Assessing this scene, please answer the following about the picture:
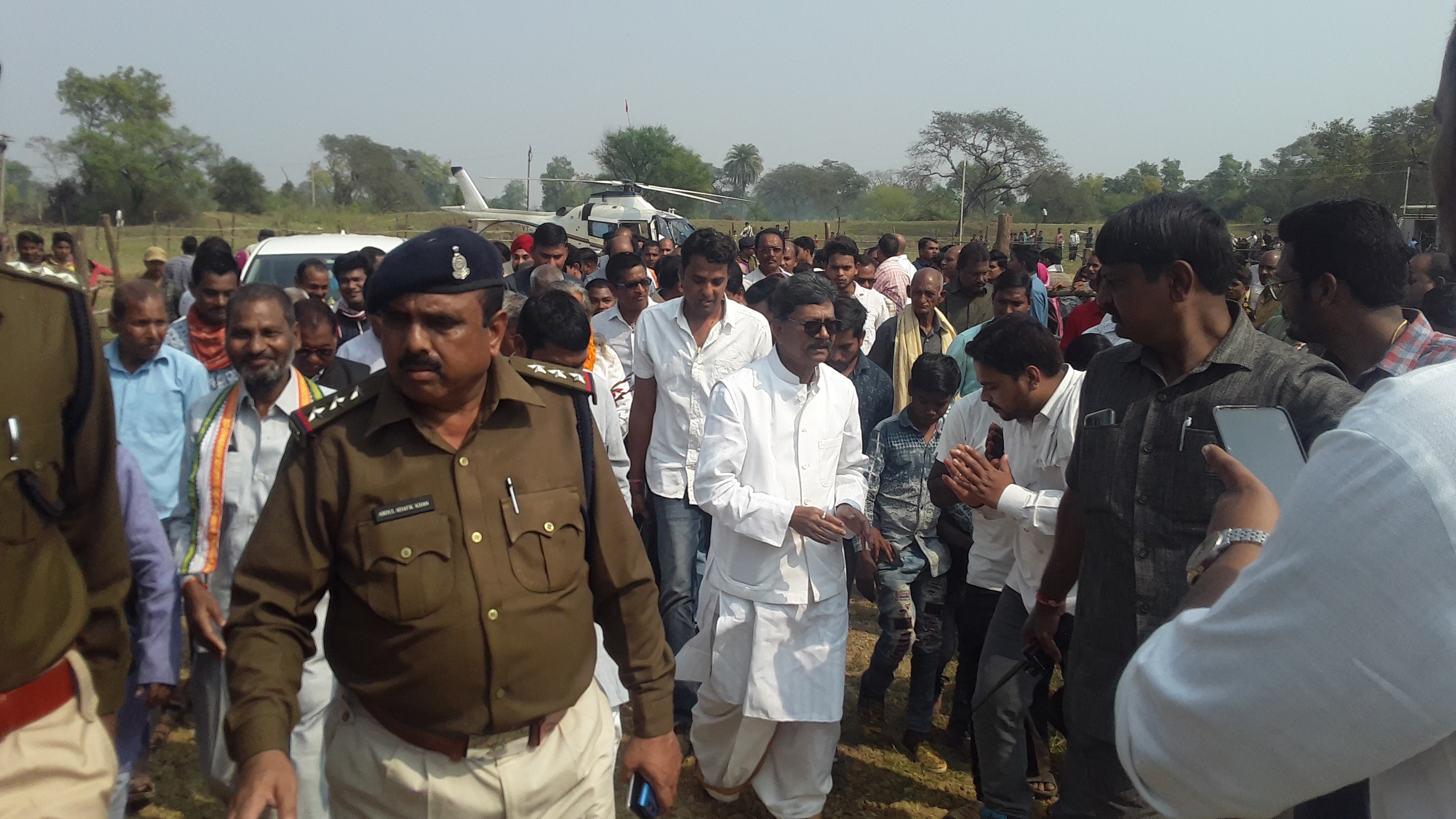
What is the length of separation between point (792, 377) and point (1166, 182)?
93.6m

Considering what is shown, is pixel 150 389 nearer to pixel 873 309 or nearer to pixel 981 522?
pixel 981 522

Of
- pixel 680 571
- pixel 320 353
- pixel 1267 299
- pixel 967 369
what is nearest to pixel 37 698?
pixel 320 353

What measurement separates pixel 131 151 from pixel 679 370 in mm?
59211

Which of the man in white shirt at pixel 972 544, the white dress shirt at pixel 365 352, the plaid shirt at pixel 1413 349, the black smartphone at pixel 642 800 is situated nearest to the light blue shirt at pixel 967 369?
the man in white shirt at pixel 972 544

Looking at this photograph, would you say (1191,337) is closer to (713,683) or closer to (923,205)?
(713,683)

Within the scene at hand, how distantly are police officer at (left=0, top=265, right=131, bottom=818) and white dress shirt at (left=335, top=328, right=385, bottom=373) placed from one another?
264cm

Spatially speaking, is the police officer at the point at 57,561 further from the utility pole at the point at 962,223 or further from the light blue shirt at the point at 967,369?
the utility pole at the point at 962,223

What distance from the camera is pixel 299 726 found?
3.40 meters

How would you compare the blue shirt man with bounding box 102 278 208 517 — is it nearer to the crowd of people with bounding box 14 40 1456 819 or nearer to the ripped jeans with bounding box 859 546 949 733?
the crowd of people with bounding box 14 40 1456 819

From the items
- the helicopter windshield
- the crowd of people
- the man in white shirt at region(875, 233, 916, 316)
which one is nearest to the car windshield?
the crowd of people

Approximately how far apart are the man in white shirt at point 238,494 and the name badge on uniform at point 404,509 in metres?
1.27

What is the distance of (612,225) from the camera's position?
2389 cm

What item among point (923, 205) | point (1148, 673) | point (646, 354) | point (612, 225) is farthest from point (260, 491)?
point (923, 205)

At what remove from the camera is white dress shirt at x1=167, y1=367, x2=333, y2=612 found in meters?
3.31
